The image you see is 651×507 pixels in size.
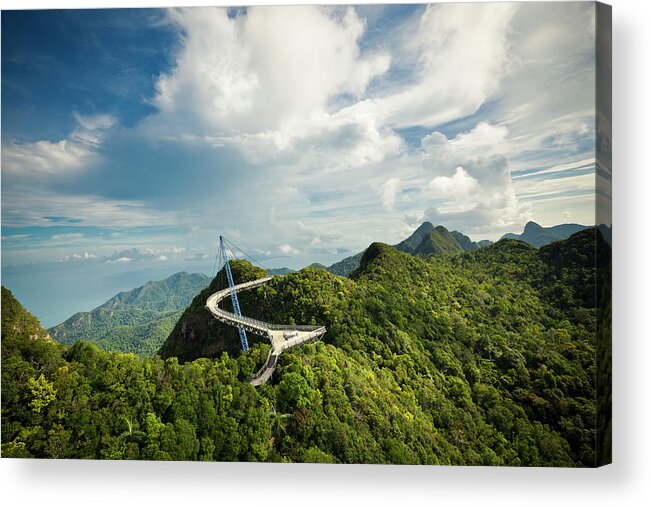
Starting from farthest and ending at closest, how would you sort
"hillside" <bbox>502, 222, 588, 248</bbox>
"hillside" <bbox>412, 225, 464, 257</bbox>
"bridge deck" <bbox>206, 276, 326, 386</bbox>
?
1. "hillside" <bbox>412, 225, 464, 257</bbox>
2. "bridge deck" <bbox>206, 276, 326, 386</bbox>
3. "hillside" <bbox>502, 222, 588, 248</bbox>

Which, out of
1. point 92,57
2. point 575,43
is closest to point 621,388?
point 575,43

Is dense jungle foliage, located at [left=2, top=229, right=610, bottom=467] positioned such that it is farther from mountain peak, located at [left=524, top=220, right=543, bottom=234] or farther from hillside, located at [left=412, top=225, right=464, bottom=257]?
hillside, located at [left=412, top=225, right=464, bottom=257]

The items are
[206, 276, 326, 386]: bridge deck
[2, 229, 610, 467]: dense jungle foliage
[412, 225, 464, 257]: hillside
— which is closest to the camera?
[2, 229, 610, 467]: dense jungle foliage

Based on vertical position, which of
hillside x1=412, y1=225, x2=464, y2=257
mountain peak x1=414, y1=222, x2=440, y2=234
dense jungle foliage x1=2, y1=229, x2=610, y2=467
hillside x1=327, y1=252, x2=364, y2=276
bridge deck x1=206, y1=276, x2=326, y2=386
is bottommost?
dense jungle foliage x1=2, y1=229, x2=610, y2=467

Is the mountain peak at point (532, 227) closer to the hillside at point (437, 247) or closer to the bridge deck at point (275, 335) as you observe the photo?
the hillside at point (437, 247)

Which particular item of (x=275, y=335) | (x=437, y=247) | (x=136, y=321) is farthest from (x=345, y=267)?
(x=136, y=321)

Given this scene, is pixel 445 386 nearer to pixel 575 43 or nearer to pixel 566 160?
pixel 566 160

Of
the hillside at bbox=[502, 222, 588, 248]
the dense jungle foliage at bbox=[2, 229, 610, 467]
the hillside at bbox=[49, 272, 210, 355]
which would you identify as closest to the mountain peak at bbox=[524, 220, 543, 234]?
the hillside at bbox=[502, 222, 588, 248]
